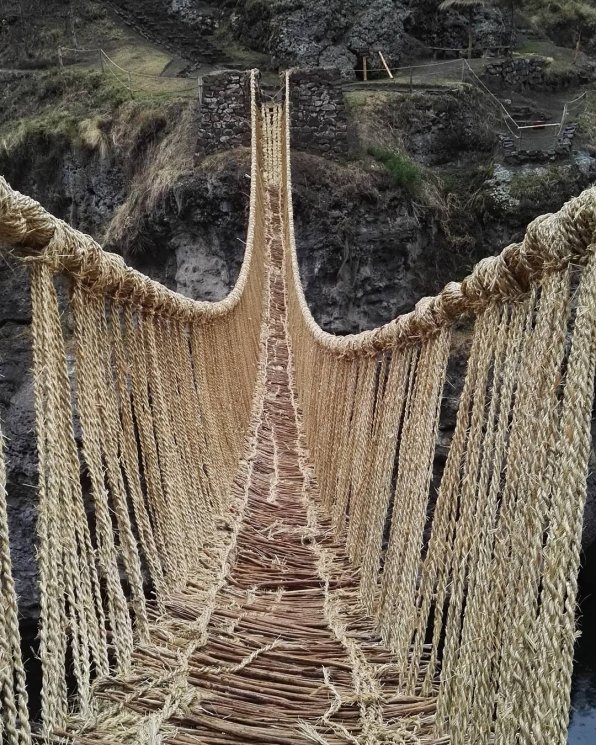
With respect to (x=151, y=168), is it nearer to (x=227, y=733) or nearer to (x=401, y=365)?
(x=401, y=365)

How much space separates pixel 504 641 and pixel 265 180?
8924 mm

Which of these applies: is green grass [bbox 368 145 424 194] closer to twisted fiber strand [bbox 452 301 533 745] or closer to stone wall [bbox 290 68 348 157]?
stone wall [bbox 290 68 348 157]

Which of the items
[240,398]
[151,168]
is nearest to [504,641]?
[240,398]

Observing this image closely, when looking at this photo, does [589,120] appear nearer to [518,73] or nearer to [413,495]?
[518,73]

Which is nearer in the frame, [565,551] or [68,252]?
[565,551]

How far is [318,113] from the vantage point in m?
9.30

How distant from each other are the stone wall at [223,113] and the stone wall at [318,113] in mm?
636

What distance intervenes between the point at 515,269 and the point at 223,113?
27.8 ft

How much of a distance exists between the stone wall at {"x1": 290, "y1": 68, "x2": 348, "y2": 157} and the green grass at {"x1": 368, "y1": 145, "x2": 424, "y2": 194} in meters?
0.42

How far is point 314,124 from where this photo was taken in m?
9.28

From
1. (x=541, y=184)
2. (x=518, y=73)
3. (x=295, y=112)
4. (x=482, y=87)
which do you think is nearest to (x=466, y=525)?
(x=541, y=184)

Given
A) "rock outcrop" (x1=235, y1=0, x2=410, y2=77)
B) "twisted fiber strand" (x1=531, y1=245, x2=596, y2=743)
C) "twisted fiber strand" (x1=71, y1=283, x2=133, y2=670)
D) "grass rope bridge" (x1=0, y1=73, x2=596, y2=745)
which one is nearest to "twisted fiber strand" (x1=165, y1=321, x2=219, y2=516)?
"grass rope bridge" (x1=0, y1=73, x2=596, y2=745)

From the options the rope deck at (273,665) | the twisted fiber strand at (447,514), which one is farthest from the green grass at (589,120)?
the twisted fiber strand at (447,514)

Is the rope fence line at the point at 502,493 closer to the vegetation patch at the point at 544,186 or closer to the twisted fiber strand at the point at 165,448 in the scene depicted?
the twisted fiber strand at the point at 165,448
